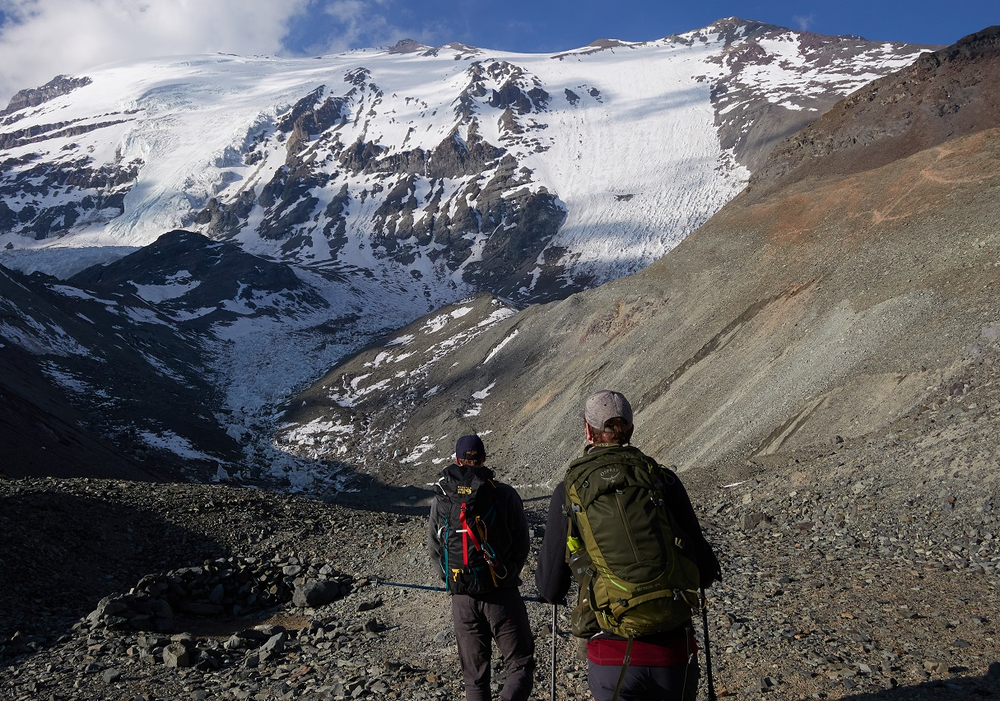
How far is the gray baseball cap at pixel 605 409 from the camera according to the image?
14.9ft

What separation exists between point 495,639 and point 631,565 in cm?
231

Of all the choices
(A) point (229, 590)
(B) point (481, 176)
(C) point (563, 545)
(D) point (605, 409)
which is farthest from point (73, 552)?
(B) point (481, 176)

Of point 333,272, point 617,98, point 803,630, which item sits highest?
point 617,98

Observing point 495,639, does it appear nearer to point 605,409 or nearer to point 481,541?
point 481,541

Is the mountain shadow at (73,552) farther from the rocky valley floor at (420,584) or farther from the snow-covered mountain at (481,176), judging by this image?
the snow-covered mountain at (481,176)

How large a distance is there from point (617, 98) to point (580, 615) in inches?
7521

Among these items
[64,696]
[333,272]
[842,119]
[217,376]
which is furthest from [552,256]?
[64,696]

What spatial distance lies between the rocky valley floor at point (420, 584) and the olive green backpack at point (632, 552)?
6.85ft

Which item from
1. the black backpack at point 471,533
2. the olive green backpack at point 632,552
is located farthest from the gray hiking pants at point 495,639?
the olive green backpack at point 632,552

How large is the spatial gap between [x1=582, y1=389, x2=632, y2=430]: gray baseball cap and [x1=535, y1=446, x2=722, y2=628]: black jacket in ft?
0.60

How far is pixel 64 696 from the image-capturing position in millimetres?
8484

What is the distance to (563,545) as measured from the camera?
4.48m

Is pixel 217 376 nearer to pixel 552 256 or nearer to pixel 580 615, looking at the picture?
pixel 552 256

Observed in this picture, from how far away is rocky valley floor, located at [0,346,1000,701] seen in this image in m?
7.58
